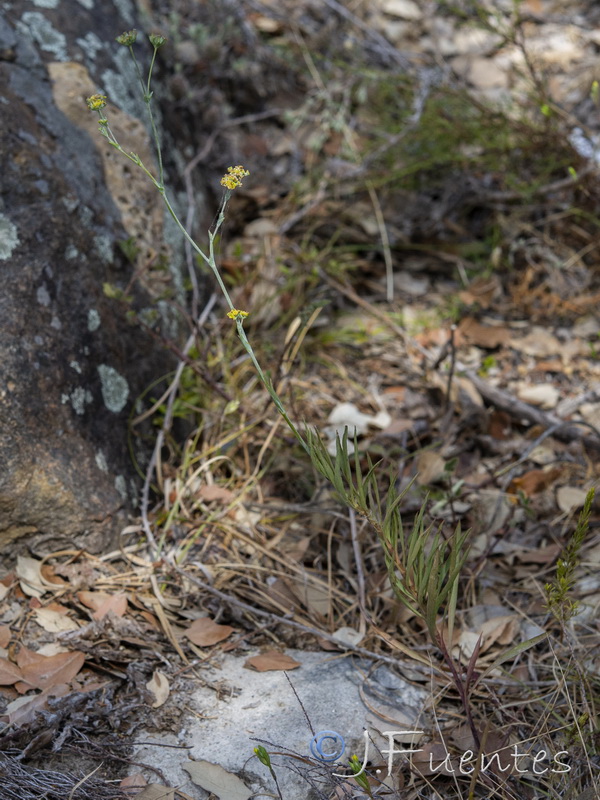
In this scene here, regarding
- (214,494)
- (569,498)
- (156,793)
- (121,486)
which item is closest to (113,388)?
(121,486)

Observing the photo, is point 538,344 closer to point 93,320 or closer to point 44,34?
point 93,320

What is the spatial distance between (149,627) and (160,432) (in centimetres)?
61

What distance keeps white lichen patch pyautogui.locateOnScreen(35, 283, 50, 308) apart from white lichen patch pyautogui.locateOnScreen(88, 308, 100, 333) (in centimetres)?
14

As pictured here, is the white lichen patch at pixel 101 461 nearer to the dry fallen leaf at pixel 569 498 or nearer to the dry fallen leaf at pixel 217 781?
the dry fallen leaf at pixel 217 781

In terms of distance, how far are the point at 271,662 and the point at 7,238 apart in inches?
51.6

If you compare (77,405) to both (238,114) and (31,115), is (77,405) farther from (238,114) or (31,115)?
(238,114)

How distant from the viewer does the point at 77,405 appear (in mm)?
1922

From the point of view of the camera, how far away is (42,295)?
1.89 m

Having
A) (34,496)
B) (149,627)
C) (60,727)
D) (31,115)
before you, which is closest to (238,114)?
(31,115)

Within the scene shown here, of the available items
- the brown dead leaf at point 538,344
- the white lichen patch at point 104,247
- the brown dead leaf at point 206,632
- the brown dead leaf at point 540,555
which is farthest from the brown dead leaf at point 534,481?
the white lichen patch at point 104,247

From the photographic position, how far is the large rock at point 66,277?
180 centimetres

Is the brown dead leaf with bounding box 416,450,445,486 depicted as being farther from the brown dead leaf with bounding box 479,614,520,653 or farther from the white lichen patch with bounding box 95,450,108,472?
the white lichen patch with bounding box 95,450,108,472

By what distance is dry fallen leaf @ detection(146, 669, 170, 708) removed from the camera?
1570 millimetres

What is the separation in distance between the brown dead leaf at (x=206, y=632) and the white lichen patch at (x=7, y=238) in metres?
1.10
